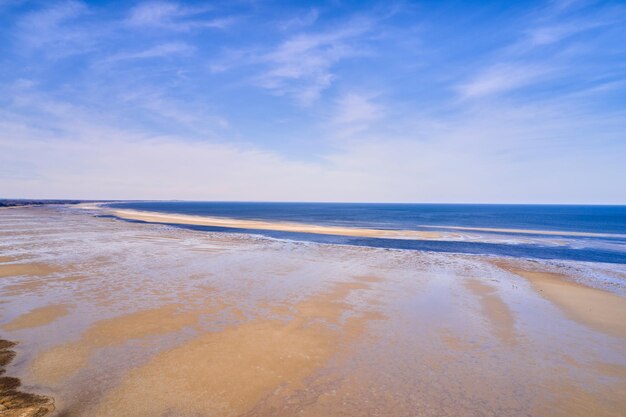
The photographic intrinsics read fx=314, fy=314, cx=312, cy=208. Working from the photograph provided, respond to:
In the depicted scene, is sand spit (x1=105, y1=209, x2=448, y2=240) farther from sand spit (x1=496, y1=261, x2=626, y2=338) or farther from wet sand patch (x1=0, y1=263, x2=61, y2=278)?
wet sand patch (x1=0, y1=263, x2=61, y2=278)

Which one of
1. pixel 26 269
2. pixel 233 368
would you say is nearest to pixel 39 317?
pixel 233 368

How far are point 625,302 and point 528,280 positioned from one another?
462 centimetres

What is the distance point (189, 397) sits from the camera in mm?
6938

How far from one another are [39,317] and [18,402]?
6.32 meters

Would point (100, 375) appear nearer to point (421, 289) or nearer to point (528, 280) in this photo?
point (421, 289)

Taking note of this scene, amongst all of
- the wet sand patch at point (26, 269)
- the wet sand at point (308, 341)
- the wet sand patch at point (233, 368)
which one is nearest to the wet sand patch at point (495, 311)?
the wet sand at point (308, 341)

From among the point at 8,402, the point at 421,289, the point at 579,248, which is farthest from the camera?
the point at 579,248

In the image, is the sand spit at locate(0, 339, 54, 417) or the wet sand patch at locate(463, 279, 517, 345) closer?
the sand spit at locate(0, 339, 54, 417)

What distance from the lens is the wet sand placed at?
7.06 metres

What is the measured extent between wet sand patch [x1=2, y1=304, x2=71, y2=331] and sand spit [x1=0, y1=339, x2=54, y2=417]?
3848 mm

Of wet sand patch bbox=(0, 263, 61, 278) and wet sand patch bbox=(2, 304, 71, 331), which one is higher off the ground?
wet sand patch bbox=(0, 263, 61, 278)

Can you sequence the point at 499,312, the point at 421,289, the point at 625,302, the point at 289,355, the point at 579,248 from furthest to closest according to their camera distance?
the point at 579,248, the point at 421,289, the point at 625,302, the point at 499,312, the point at 289,355

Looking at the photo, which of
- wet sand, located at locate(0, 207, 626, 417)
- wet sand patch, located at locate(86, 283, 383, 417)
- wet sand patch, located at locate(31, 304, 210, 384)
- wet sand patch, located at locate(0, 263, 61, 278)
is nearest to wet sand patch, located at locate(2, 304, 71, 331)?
wet sand, located at locate(0, 207, 626, 417)

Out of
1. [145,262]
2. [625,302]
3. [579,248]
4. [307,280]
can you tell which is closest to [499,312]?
[625,302]
